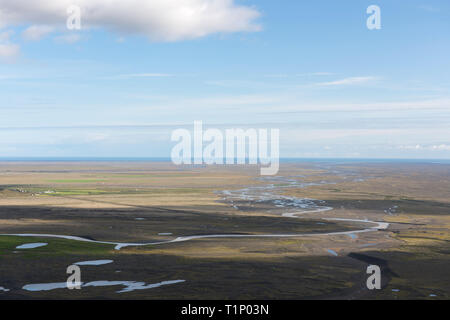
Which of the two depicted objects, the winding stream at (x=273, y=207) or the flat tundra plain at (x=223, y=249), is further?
the winding stream at (x=273, y=207)

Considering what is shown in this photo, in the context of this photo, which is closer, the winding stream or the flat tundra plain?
the flat tundra plain

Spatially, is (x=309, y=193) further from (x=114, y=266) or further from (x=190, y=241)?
(x=114, y=266)

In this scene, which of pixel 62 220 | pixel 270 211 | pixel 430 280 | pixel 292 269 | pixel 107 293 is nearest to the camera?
pixel 107 293

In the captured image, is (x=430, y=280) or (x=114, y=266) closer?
(x=430, y=280)

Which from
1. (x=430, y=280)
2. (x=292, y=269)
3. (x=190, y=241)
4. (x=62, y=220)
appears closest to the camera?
(x=430, y=280)

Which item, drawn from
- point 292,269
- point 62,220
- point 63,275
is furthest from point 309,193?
point 63,275

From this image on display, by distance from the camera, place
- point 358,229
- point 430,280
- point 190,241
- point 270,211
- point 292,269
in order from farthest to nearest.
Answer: point 270,211, point 358,229, point 190,241, point 292,269, point 430,280

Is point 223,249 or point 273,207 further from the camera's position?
point 273,207
